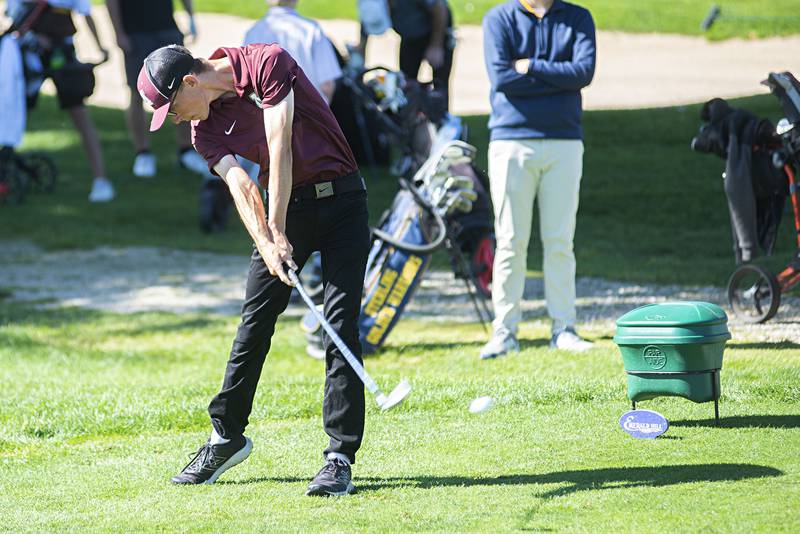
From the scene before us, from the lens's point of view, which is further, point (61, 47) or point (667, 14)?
point (667, 14)

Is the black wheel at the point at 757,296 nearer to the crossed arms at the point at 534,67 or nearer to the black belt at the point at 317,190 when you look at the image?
the crossed arms at the point at 534,67

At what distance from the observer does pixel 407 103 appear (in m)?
9.25

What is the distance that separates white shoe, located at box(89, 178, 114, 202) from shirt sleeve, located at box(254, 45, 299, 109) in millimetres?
10176

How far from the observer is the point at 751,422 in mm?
5523

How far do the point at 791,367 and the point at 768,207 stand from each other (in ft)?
5.29

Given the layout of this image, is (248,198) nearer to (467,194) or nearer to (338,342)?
(338,342)

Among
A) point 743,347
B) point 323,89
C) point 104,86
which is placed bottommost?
point 104,86

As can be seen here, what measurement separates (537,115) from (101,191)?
27.5ft

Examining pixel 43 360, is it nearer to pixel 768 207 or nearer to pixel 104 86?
pixel 768 207

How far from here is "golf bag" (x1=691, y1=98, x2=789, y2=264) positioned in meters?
7.69

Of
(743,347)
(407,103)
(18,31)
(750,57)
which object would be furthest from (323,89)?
(750,57)

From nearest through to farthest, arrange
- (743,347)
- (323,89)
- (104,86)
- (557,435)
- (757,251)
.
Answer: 1. (557,435)
2. (743,347)
3. (757,251)
4. (323,89)
5. (104,86)

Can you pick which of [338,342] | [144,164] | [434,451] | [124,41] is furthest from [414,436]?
Answer: [144,164]

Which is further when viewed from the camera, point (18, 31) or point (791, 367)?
point (18, 31)
